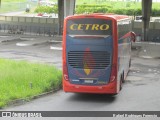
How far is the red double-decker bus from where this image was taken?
18.2 meters

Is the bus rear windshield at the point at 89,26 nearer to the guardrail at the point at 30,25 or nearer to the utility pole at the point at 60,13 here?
the utility pole at the point at 60,13

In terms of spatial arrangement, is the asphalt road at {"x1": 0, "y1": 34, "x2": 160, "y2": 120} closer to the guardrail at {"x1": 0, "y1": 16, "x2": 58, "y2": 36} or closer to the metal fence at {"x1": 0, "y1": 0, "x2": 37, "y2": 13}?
the guardrail at {"x1": 0, "y1": 16, "x2": 58, "y2": 36}

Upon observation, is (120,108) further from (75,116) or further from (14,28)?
(14,28)

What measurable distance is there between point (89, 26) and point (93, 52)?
Result: 116 cm

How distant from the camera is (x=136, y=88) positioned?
2220cm

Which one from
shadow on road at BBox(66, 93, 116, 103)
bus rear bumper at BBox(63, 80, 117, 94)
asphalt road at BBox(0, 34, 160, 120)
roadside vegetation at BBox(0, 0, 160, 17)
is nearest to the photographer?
asphalt road at BBox(0, 34, 160, 120)

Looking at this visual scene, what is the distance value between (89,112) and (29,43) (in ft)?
100

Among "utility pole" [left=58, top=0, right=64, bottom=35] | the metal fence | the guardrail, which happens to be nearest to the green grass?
"utility pole" [left=58, top=0, right=64, bottom=35]

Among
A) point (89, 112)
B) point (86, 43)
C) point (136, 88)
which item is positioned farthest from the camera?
point (136, 88)

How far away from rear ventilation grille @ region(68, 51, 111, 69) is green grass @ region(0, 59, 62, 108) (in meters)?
2.64

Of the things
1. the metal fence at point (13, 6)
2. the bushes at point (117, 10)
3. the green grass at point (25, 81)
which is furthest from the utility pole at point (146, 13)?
the metal fence at point (13, 6)

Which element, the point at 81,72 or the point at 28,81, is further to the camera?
the point at 28,81

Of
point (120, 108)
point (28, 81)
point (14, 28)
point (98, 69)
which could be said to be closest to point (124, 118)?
point (120, 108)

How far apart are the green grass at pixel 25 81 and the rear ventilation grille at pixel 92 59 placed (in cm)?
264
